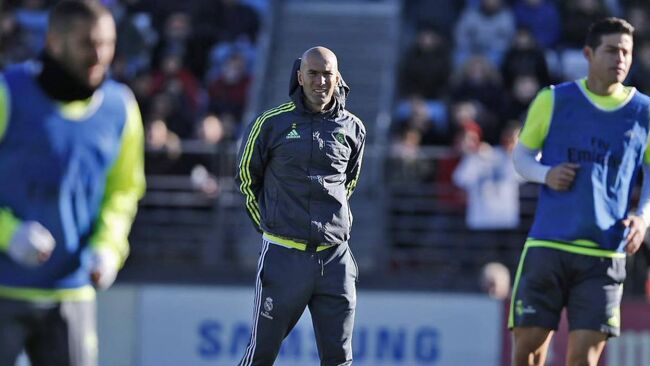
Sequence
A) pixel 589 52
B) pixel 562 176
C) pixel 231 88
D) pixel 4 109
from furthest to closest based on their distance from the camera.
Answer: pixel 231 88 < pixel 589 52 < pixel 562 176 < pixel 4 109

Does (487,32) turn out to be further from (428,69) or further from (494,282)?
(494,282)

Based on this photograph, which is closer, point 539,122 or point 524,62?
point 539,122

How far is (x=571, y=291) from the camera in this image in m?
8.52

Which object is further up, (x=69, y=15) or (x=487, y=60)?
(x=487, y=60)

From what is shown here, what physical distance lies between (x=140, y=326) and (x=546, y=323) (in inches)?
254

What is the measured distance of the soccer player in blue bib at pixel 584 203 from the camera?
8406 millimetres

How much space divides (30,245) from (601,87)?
411cm

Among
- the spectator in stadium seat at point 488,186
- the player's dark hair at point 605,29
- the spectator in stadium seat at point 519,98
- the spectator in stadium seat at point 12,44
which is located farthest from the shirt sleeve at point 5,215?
the spectator in stadium seat at point 12,44

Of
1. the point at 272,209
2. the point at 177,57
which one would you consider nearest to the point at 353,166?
the point at 272,209

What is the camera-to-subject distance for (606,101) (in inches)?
337

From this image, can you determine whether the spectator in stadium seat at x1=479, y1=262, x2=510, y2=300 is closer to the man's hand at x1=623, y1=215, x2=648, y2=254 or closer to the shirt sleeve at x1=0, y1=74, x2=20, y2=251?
the man's hand at x1=623, y1=215, x2=648, y2=254

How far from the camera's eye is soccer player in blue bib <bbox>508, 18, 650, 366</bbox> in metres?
8.41

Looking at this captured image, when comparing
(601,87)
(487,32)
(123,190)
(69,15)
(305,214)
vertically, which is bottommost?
(305,214)

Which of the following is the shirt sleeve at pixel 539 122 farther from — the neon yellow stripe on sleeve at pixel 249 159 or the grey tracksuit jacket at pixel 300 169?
the neon yellow stripe on sleeve at pixel 249 159
